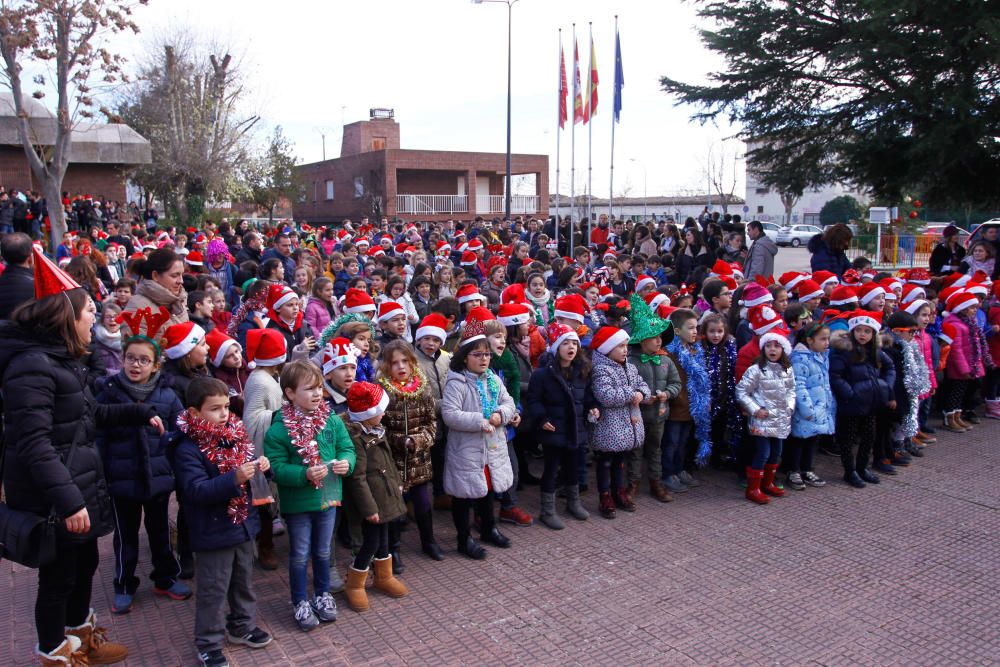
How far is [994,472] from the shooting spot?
721 cm

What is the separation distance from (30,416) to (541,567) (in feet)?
10.7

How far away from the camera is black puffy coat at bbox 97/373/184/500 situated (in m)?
4.52

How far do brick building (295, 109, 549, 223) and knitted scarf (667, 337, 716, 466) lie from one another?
3969cm

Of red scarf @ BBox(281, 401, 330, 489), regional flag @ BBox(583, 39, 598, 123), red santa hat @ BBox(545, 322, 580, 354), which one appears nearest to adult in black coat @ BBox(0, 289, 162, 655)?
red scarf @ BBox(281, 401, 330, 489)

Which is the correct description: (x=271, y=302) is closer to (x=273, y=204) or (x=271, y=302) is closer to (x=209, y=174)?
(x=209, y=174)

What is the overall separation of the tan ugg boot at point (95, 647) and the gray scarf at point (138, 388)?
121 cm

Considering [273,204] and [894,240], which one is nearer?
[894,240]

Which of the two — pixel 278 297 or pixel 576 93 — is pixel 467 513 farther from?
pixel 576 93

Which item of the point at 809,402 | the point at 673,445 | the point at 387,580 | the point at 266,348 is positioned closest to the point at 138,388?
the point at 266,348

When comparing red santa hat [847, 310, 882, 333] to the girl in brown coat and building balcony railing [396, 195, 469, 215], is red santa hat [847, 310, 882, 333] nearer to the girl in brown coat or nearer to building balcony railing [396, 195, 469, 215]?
the girl in brown coat

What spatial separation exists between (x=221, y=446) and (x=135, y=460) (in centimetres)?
85

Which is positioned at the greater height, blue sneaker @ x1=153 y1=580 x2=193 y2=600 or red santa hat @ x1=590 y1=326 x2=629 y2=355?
red santa hat @ x1=590 y1=326 x2=629 y2=355

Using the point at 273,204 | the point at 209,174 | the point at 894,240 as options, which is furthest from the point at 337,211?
the point at 894,240

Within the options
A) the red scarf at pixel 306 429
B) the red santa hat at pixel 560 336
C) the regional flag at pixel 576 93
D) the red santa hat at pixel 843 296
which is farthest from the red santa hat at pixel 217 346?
the regional flag at pixel 576 93
